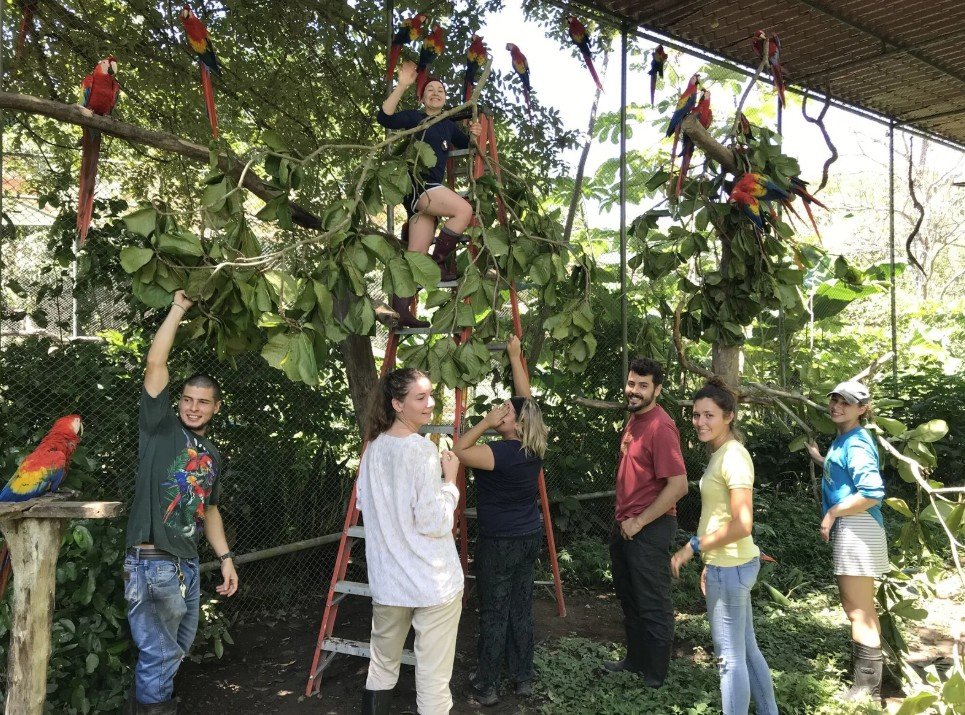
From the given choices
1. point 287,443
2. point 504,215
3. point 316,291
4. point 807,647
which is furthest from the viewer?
point 287,443

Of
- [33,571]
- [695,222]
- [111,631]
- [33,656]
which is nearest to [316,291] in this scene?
[33,571]

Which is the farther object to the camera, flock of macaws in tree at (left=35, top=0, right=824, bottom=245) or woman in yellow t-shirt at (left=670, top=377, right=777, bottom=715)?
flock of macaws in tree at (left=35, top=0, right=824, bottom=245)

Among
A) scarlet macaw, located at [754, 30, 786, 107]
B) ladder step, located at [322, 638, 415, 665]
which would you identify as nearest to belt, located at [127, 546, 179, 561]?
ladder step, located at [322, 638, 415, 665]

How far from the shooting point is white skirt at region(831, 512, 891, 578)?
350cm

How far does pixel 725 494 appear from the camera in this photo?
3045 millimetres

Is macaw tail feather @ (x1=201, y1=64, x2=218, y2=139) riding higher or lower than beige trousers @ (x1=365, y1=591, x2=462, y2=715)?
higher

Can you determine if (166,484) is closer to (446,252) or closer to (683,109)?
(446,252)

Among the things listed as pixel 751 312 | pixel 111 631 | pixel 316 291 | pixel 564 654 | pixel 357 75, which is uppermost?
pixel 357 75

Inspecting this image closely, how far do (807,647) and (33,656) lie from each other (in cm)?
377

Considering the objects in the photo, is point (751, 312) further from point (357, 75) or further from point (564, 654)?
point (357, 75)

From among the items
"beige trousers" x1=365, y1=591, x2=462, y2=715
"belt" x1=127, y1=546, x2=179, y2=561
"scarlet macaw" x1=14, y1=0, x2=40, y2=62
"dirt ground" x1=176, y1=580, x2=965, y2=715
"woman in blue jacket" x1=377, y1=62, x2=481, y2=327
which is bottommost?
"dirt ground" x1=176, y1=580, x2=965, y2=715

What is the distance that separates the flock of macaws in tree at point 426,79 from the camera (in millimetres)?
3139

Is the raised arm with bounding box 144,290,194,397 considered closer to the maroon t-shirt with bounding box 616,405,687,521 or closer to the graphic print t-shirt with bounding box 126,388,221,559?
the graphic print t-shirt with bounding box 126,388,221,559

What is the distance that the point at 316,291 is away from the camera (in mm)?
2715
